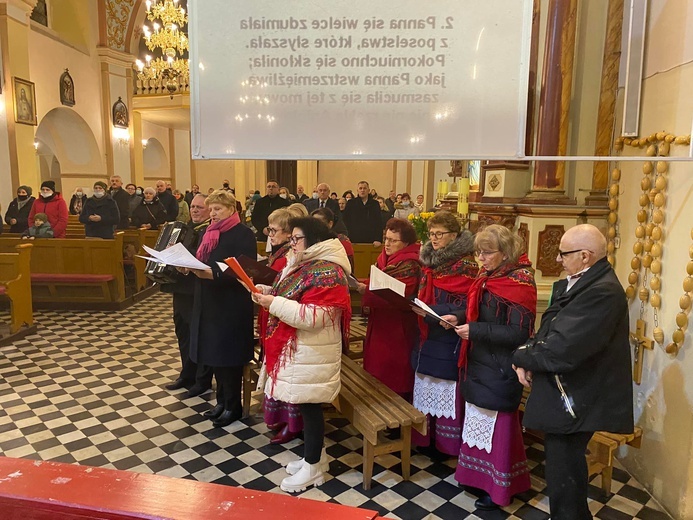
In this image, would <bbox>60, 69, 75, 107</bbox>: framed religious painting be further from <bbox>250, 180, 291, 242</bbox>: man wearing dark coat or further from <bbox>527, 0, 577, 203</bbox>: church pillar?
<bbox>527, 0, 577, 203</bbox>: church pillar

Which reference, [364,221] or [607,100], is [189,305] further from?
[364,221]

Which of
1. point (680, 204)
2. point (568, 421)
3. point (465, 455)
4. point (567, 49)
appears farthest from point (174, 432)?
point (567, 49)

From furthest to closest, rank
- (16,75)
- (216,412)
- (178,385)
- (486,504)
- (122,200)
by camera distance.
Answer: (16,75), (122,200), (178,385), (216,412), (486,504)

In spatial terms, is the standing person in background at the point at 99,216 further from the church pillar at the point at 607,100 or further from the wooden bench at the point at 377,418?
the church pillar at the point at 607,100

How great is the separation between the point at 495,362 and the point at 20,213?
809 centimetres

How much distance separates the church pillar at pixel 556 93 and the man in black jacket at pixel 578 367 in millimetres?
1839

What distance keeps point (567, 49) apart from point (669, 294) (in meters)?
1.91

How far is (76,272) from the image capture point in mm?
6883

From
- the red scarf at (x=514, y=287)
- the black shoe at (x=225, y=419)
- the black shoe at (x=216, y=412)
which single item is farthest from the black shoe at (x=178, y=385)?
the red scarf at (x=514, y=287)

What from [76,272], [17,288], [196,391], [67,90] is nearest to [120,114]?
[67,90]

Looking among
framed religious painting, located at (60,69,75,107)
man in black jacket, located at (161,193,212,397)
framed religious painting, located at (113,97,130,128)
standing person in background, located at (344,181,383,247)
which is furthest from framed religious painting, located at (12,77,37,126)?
man in black jacket, located at (161,193,212,397)

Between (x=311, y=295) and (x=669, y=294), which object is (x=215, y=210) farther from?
(x=669, y=294)

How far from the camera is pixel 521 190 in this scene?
4133mm

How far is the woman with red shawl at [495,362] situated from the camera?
97.0 inches
